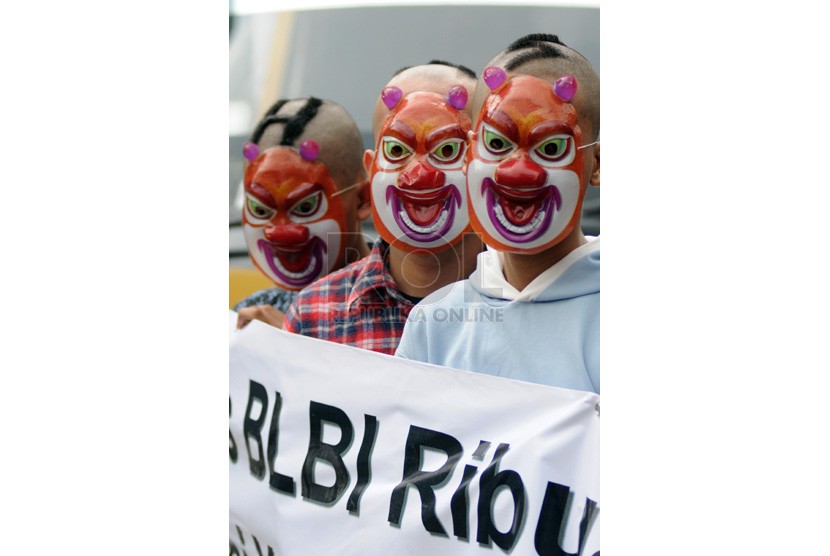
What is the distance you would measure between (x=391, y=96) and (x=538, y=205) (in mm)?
515

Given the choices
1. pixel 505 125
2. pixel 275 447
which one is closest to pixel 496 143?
pixel 505 125

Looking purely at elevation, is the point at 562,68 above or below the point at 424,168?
above

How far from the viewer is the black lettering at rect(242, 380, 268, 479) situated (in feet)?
9.71

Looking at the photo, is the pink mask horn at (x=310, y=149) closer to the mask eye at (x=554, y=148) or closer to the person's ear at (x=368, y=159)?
the person's ear at (x=368, y=159)

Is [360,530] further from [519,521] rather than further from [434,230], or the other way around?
[434,230]

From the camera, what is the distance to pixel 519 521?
7.55 ft

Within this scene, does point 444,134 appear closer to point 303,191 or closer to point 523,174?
point 523,174

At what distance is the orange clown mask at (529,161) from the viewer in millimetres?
2262

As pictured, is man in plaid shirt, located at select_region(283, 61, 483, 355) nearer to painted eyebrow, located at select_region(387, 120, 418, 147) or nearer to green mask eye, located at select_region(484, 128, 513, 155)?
painted eyebrow, located at select_region(387, 120, 418, 147)

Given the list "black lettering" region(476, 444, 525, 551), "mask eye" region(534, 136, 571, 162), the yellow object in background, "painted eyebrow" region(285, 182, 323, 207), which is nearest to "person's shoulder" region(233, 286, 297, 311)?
the yellow object in background

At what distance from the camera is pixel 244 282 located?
3064 millimetres

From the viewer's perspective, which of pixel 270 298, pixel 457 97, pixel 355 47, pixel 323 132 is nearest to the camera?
pixel 457 97

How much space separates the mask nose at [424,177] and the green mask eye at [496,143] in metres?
0.20

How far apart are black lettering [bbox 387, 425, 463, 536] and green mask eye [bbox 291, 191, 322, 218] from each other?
68 cm
